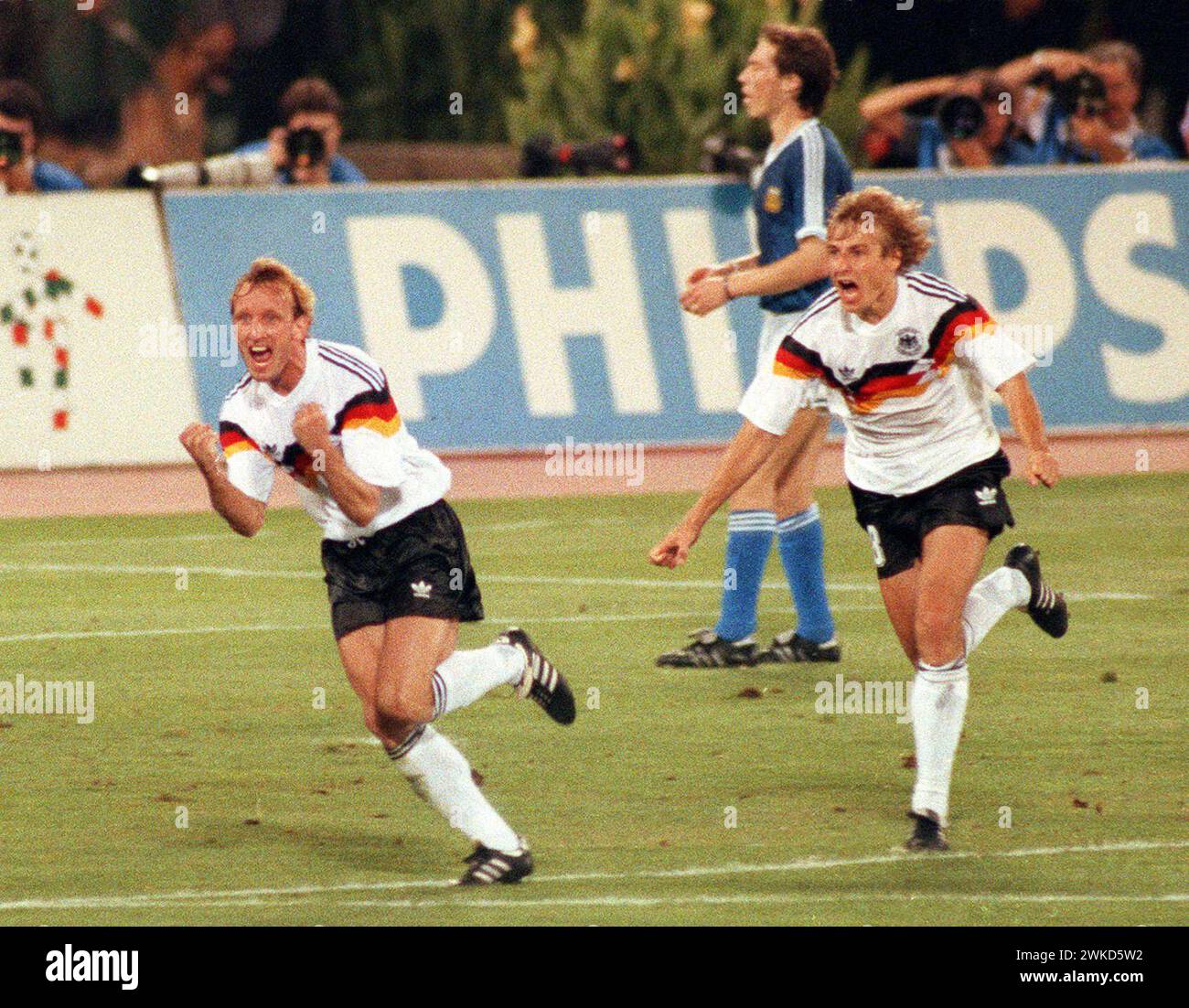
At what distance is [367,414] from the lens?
24.7ft

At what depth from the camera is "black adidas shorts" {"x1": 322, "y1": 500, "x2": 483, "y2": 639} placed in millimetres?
7766

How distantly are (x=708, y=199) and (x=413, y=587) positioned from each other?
9710 millimetres

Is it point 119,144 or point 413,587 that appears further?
point 119,144

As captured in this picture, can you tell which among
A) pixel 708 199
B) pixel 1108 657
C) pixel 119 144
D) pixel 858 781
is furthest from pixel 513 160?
pixel 858 781

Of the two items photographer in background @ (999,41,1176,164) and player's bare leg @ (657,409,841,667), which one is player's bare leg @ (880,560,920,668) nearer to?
player's bare leg @ (657,409,841,667)

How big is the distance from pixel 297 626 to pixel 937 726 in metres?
4.93

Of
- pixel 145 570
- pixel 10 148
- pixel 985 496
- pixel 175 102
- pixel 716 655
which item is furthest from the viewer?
pixel 175 102

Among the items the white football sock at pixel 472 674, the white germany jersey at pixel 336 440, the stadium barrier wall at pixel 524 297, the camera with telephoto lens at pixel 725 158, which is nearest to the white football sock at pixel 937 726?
the white football sock at pixel 472 674

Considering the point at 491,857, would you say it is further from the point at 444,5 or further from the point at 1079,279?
the point at 444,5

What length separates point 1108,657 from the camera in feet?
35.3

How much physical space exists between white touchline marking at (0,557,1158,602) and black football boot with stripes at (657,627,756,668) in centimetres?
203

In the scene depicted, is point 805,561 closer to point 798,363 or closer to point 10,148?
point 798,363

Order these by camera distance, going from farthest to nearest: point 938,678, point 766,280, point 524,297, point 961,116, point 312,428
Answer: point 961,116 → point 524,297 → point 766,280 → point 938,678 → point 312,428

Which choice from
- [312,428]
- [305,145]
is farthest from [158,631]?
[305,145]
